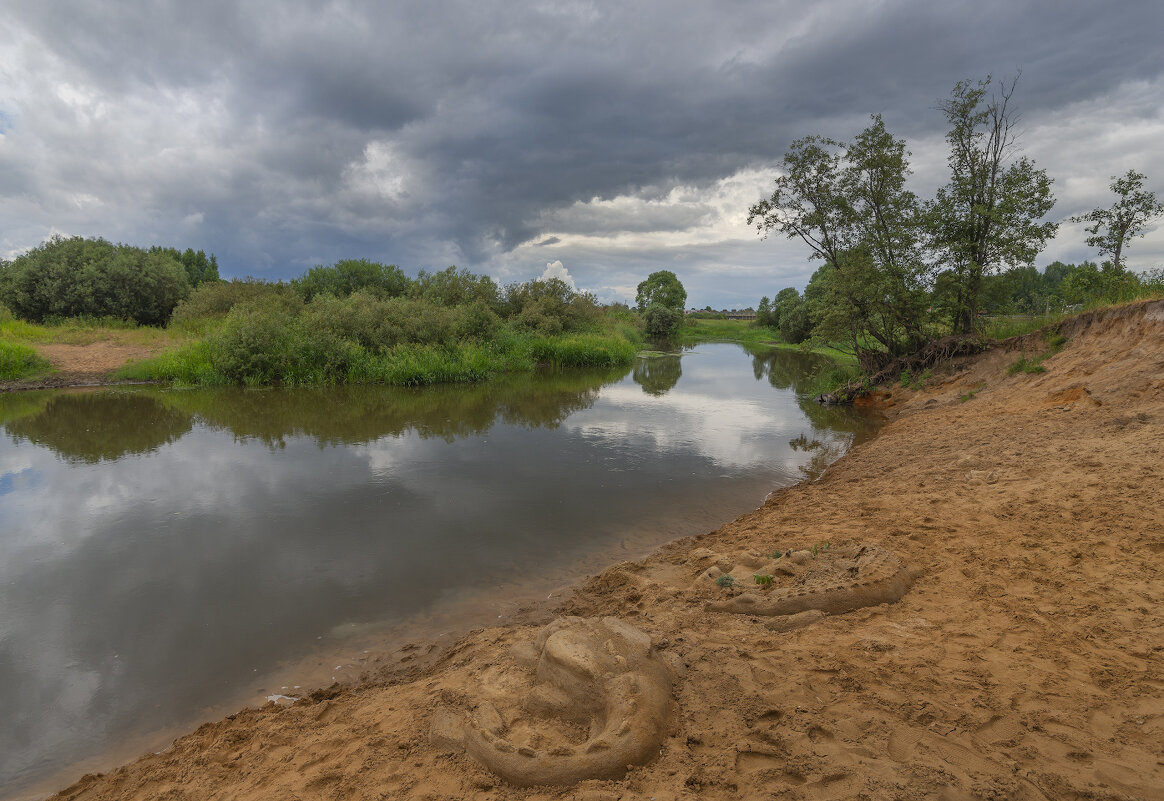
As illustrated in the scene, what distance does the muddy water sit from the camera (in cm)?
504

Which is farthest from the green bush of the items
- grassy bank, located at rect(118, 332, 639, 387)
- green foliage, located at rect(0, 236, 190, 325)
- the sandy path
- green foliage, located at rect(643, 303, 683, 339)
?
green foliage, located at rect(643, 303, 683, 339)

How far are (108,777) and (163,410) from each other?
17.8 meters

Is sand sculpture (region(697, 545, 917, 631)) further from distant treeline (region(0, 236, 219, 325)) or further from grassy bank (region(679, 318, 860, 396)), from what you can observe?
distant treeline (region(0, 236, 219, 325))

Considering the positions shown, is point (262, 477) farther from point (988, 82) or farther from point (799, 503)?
point (988, 82)

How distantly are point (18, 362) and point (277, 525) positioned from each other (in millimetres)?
23695

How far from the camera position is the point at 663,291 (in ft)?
294

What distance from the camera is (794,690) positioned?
11.1 ft

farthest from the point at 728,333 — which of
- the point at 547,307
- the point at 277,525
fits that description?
the point at 277,525

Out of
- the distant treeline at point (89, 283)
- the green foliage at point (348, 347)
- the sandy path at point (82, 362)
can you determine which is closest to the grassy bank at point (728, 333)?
the green foliage at point (348, 347)

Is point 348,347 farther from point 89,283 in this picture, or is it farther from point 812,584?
point 812,584

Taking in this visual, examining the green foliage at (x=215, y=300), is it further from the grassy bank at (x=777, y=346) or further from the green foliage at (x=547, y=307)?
the grassy bank at (x=777, y=346)

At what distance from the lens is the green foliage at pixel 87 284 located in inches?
1246

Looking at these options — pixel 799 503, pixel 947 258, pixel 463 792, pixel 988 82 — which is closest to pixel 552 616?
pixel 463 792

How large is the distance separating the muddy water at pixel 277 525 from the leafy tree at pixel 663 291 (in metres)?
73.4
